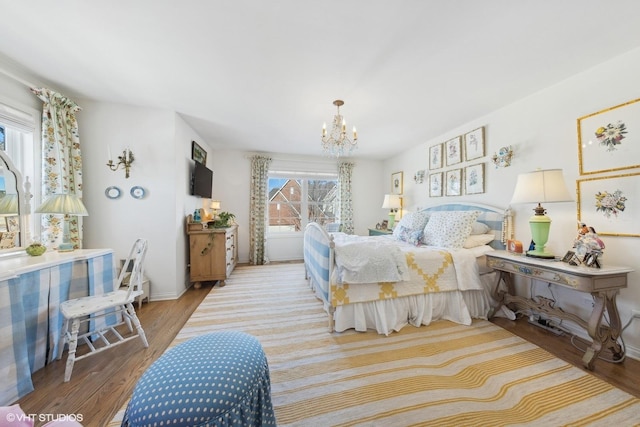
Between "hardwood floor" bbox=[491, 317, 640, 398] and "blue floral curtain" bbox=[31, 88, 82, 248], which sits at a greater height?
"blue floral curtain" bbox=[31, 88, 82, 248]

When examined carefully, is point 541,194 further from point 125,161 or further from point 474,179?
point 125,161

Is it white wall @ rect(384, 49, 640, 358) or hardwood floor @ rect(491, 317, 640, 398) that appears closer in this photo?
hardwood floor @ rect(491, 317, 640, 398)

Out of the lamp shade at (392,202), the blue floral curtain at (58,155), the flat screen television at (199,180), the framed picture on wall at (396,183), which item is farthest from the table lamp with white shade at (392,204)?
the blue floral curtain at (58,155)

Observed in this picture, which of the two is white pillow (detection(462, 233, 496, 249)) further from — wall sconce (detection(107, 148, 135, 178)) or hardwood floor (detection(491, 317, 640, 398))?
wall sconce (detection(107, 148, 135, 178))

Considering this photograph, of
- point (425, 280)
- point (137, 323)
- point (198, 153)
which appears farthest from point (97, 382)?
point (198, 153)

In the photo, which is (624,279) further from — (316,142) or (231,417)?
(316,142)

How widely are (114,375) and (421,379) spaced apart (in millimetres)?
2161

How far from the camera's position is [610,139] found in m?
1.85

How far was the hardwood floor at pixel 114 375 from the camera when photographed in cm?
131

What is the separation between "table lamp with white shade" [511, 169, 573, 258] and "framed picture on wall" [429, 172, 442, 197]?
5.05 feet

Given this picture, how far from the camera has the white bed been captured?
2084 mm

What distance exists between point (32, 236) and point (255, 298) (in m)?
2.22

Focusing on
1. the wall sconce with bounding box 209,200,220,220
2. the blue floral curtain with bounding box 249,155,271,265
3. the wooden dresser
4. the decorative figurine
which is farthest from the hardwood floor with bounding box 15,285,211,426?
→ the decorative figurine

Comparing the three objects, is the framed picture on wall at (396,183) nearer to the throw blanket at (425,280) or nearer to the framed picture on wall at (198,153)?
the throw blanket at (425,280)
